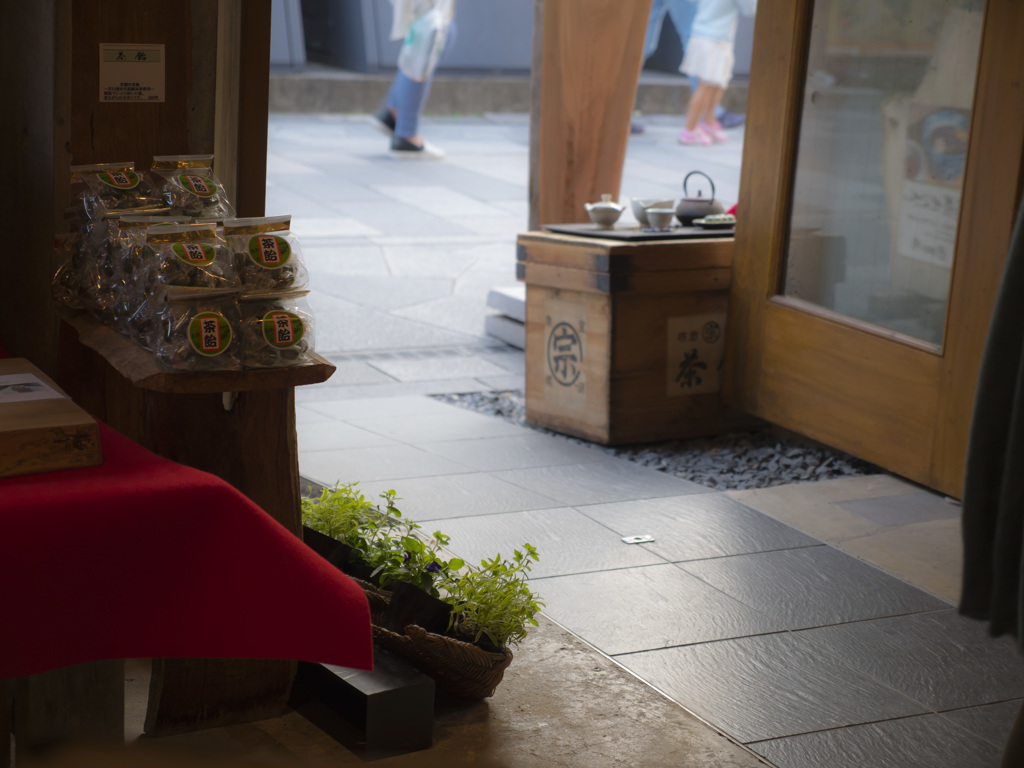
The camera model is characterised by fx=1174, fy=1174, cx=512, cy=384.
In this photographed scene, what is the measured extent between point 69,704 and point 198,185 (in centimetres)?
104

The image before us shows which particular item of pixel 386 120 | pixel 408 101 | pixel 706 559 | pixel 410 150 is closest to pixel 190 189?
pixel 706 559

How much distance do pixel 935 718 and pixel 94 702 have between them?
72.7 inches

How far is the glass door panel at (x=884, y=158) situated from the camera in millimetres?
4023

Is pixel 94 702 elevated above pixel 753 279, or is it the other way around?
pixel 753 279

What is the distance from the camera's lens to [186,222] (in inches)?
85.9

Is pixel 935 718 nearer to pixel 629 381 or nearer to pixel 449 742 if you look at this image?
pixel 449 742

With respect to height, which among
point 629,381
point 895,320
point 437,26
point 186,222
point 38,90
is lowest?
point 629,381

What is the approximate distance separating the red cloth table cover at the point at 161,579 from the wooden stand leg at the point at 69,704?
68 cm

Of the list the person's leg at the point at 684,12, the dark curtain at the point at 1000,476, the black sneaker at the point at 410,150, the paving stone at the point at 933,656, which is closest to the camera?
the dark curtain at the point at 1000,476

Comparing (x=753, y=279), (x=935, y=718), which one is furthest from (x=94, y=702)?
(x=753, y=279)

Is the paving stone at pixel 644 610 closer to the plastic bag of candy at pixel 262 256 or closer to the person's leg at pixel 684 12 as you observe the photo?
the plastic bag of candy at pixel 262 256

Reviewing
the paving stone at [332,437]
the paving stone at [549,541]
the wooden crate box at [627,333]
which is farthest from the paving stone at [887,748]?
the paving stone at [332,437]

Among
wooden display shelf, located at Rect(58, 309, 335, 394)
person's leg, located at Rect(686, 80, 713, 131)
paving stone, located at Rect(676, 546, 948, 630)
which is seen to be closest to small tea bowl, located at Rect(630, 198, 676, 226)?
paving stone, located at Rect(676, 546, 948, 630)

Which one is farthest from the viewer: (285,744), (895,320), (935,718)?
(895,320)
